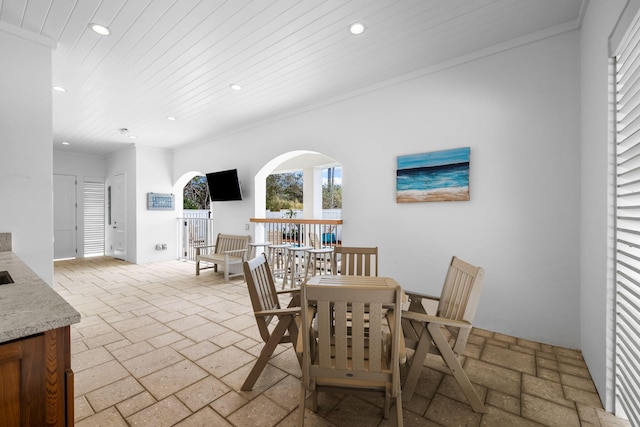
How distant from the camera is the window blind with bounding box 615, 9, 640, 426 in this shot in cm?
157

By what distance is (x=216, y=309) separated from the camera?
3.78 m

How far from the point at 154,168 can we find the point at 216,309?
4.97 metres

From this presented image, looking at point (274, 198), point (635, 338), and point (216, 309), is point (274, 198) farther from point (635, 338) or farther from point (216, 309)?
point (635, 338)

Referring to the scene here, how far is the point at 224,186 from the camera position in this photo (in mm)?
5984

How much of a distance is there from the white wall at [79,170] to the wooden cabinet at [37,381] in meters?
8.74

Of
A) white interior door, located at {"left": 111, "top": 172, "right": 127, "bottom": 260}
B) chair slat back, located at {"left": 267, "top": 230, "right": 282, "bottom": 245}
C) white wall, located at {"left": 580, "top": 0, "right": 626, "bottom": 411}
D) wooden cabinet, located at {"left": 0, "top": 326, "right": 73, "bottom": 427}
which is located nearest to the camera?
wooden cabinet, located at {"left": 0, "top": 326, "right": 73, "bottom": 427}

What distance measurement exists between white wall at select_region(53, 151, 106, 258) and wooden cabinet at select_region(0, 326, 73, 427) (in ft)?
28.7

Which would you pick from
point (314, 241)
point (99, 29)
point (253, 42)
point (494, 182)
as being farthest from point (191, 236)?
point (494, 182)

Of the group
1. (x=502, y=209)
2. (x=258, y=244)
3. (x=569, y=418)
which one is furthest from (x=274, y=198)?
(x=569, y=418)

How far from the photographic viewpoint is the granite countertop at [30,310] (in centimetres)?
97

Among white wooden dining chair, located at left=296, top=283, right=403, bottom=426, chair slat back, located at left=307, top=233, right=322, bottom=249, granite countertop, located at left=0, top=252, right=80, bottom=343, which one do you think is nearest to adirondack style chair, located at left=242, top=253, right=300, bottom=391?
white wooden dining chair, located at left=296, top=283, right=403, bottom=426

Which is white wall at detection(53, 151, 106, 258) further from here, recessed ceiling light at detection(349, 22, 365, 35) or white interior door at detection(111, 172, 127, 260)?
recessed ceiling light at detection(349, 22, 365, 35)

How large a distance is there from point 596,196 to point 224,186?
5.42 meters

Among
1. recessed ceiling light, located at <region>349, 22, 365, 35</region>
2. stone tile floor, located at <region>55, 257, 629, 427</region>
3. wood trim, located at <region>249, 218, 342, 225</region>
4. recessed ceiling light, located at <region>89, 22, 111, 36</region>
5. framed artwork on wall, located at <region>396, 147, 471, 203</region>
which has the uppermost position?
recessed ceiling light, located at <region>349, 22, 365, 35</region>
